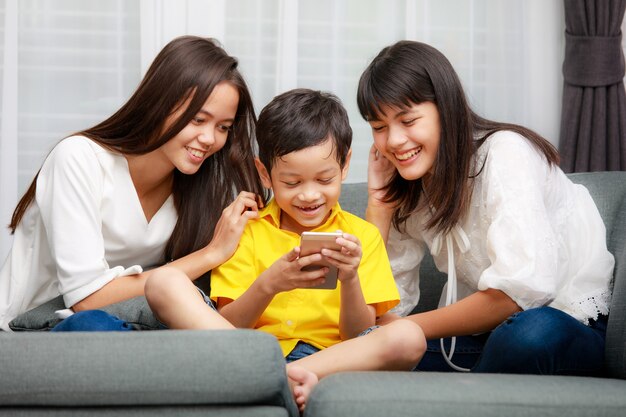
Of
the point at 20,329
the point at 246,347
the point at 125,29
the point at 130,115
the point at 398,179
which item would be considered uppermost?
the point at 125,29

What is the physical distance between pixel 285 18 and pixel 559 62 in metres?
1.05

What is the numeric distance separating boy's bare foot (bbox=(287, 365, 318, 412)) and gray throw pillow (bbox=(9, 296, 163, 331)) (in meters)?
0.39

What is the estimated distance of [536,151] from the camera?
2.11m

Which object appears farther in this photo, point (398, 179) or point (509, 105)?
point (509, 105)

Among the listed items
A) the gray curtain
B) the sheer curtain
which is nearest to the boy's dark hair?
the sheer curtain

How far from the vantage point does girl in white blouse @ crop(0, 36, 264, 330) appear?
2.05 metres

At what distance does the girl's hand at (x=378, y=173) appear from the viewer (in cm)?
228

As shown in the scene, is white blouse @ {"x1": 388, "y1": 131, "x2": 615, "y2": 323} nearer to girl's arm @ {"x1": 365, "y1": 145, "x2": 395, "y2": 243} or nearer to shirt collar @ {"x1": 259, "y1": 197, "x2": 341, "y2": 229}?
girl's arm @ {"x1": 365, "y1": 145, "x2": 395, "y2": 243}

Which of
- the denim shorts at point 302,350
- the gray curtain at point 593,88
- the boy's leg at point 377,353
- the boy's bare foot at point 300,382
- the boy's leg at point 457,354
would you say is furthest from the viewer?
the gray curtain at point 593,88

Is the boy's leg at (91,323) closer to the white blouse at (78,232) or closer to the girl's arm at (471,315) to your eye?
the white blouse at (78,232)

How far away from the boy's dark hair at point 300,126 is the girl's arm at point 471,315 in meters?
0.43

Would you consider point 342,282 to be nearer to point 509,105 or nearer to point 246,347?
point 246,347

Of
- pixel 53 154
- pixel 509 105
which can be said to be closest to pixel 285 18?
pixel 509 105

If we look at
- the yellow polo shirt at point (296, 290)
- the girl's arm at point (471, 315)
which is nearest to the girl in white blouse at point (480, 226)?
the girl's arm at point (471, 315)
